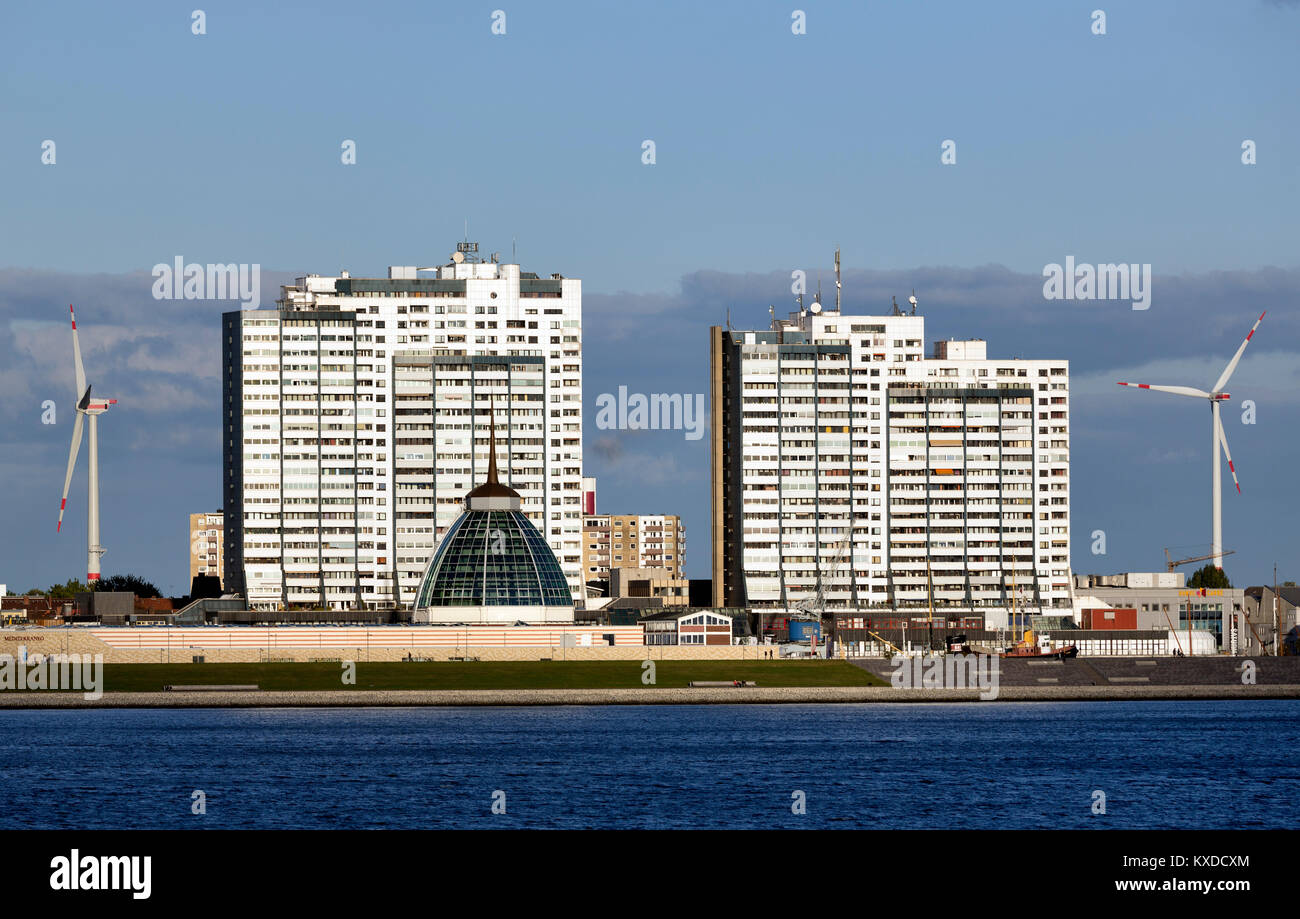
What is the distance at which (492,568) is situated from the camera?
18475 cm

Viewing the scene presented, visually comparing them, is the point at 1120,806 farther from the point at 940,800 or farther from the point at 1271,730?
the point at 1271,730

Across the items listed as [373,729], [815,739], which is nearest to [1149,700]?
[815,739]

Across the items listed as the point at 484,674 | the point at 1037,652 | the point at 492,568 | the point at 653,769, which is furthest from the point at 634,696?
the point at 653,769

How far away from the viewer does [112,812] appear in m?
61.9

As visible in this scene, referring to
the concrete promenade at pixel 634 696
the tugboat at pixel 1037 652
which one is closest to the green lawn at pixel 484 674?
the concrete promenade at pixel 634 696

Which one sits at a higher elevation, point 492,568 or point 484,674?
point 492,568

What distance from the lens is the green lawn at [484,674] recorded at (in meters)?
153

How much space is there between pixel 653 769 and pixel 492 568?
352ft

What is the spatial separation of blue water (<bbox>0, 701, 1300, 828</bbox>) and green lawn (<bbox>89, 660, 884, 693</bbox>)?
23424 millimetres

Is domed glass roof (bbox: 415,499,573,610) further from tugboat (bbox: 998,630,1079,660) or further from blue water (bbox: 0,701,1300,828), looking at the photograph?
blue water (bbox: 0,701,1300,828)

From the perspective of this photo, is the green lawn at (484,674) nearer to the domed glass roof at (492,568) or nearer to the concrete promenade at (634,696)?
the concrete promenade at (634,696)

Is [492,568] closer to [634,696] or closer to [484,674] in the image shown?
[484,674]

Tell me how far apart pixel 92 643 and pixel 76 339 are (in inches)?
1292

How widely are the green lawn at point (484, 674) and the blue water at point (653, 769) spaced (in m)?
23.4
